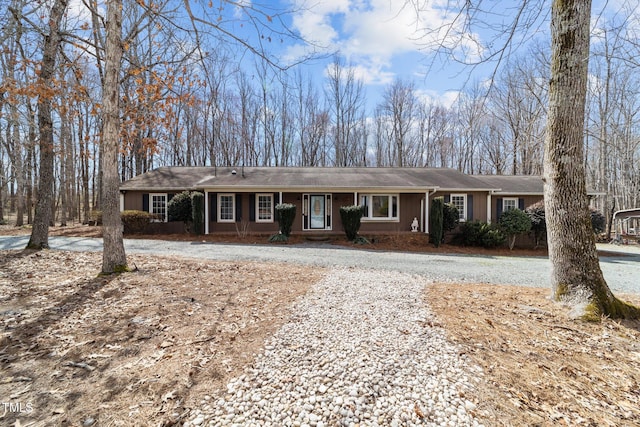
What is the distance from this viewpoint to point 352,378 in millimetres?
2201

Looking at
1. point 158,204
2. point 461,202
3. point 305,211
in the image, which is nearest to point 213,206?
point 158,204

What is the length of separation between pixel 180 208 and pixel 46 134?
6754 millimetres

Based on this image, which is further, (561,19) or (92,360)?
(561,19)

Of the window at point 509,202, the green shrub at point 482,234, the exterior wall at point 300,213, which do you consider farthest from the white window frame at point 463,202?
the window at point 509,202

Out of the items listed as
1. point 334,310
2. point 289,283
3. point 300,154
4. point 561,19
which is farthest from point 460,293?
point 300,154

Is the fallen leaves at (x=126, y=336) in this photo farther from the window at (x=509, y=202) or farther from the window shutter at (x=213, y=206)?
the window at (x=509, y=202)

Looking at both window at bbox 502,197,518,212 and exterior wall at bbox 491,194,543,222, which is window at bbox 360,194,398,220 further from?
window at bbox 502,197,518,212

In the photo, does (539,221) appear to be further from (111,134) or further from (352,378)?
(111,134)

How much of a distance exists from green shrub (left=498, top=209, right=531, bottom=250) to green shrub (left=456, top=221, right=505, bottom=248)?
0.35m

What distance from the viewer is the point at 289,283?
5156mm

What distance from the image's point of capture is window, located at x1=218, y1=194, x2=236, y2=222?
14250mm

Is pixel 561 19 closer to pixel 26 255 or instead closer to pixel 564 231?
pixel 564 231

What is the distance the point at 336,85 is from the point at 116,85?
2495 cm

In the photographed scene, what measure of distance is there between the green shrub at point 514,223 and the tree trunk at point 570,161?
9907 mm
